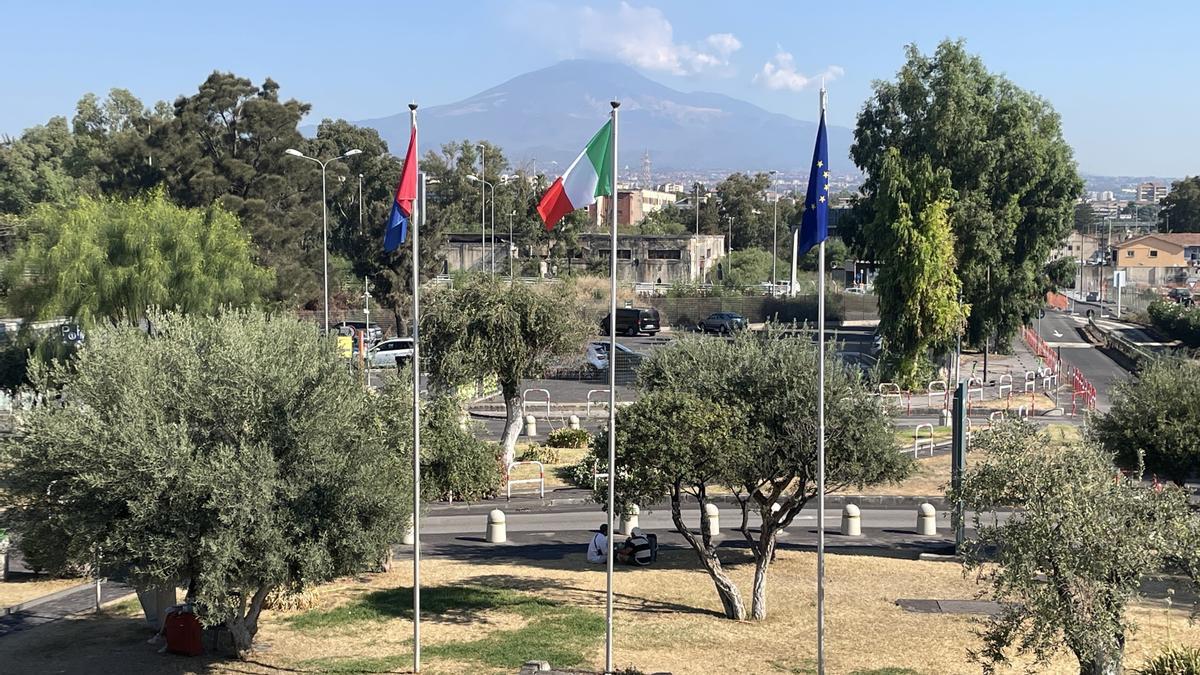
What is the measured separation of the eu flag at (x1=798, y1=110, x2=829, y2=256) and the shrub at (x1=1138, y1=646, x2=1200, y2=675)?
22.8 ft

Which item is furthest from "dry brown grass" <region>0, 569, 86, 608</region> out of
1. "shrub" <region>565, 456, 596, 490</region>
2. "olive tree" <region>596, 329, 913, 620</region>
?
"olive tree" <region>596, 329, 913, 620</region>

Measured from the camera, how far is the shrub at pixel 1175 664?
14.5 meters

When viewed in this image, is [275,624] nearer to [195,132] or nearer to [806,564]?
[806,564]

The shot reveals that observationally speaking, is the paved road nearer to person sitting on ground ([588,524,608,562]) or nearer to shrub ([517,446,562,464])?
shrub ([517,446,562,464])

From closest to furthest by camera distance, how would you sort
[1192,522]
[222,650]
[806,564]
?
[1192,522]
[222,650]
[806,564]

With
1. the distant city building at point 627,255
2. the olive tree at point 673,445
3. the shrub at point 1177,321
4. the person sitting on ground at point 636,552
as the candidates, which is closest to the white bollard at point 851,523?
the person sitting on ground at point 636,552

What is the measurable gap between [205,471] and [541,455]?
19168 millimetres

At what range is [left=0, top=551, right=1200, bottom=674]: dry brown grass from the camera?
17016 millimetres

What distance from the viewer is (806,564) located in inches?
904

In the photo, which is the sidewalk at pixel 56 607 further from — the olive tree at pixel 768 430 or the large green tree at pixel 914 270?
the large green tree at pixel 914 270

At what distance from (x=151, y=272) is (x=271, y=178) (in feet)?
67.0

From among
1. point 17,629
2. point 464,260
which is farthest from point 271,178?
point 17,629

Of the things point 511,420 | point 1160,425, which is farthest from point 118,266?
point 1160,425

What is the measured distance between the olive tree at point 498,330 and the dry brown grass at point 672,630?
7.34m
